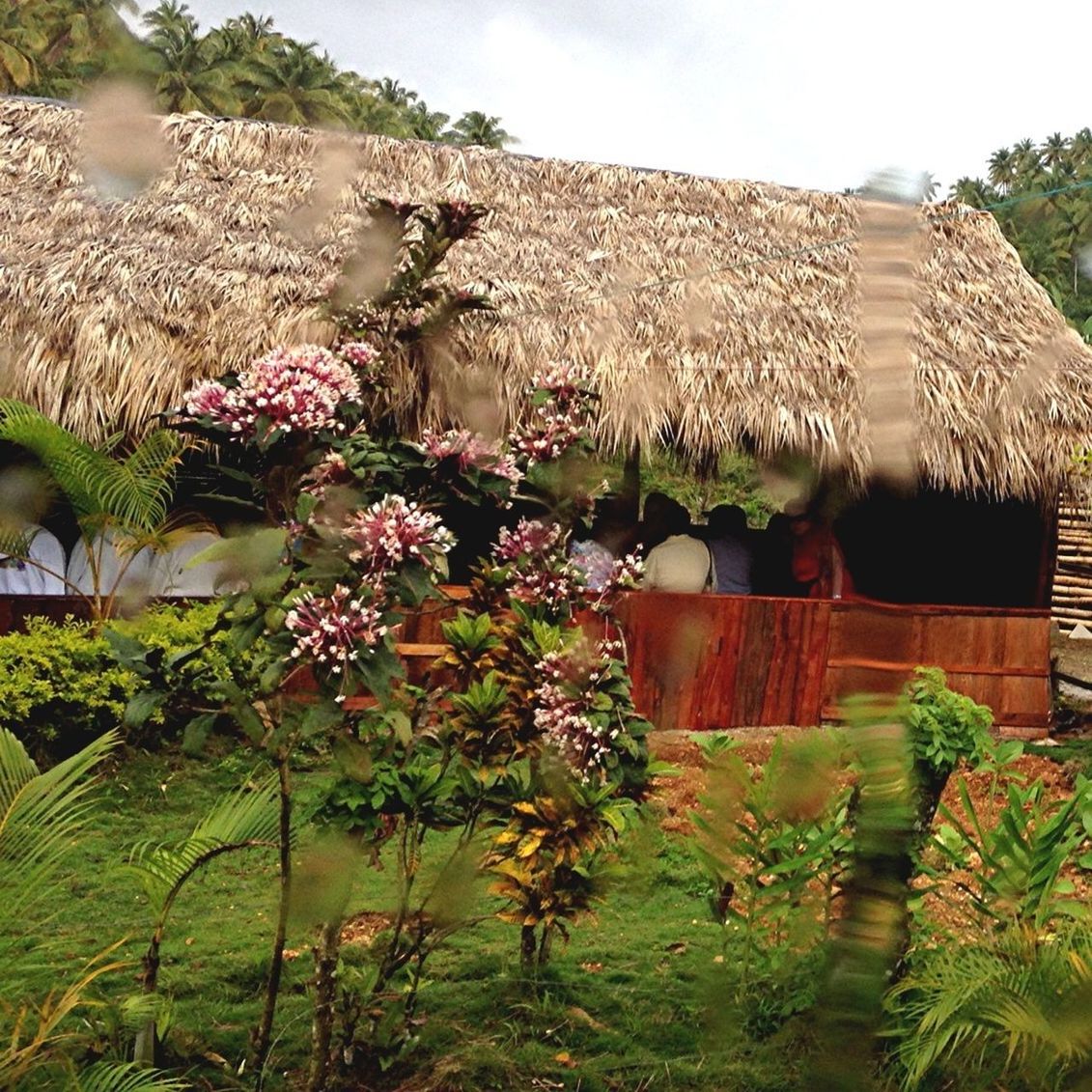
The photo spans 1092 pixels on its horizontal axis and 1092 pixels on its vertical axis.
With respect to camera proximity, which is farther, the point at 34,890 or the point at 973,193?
the point at 34,890

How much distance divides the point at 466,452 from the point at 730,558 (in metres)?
4.81

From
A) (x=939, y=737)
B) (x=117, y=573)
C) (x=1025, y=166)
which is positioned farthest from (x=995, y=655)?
(x=1025, y=166)

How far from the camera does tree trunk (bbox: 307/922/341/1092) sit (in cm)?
226

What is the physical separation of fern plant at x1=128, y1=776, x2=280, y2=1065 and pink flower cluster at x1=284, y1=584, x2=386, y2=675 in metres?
0.49

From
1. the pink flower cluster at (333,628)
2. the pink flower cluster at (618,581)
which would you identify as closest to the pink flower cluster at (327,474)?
the pink flower cluster at (333,628)

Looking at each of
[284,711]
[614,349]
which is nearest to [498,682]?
[284,711]

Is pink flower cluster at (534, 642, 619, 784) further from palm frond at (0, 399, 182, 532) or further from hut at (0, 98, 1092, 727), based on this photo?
hut at (0, 98, 1092, 727)

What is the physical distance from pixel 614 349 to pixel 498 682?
4.22 m

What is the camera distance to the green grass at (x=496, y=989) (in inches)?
98.7

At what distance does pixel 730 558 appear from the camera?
6941mm

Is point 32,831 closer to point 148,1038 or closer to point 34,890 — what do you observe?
point 34,890

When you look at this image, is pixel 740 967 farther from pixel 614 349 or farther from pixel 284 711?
pixel 614 349

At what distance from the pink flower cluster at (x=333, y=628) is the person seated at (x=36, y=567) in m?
4.41

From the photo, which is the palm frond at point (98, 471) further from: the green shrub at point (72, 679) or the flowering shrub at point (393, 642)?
the flowering shrub at point (393, 642)
